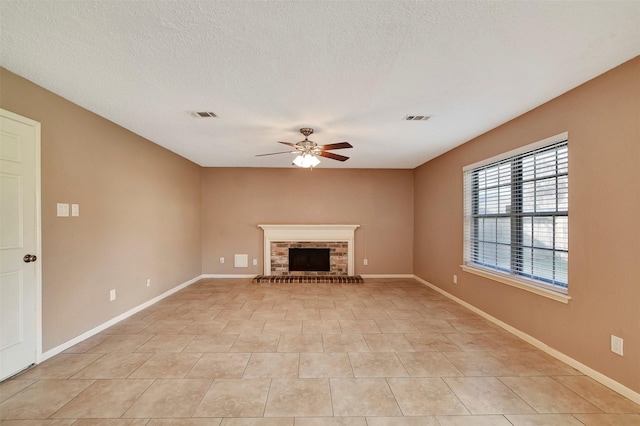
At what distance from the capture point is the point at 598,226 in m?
2.20

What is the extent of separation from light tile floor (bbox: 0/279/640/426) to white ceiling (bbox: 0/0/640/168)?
250cm

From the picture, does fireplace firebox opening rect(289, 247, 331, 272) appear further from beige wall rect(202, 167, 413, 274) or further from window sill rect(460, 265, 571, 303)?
window sill rect(460, 265, 571, 303)

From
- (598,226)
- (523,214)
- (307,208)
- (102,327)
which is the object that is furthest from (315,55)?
(307,208)

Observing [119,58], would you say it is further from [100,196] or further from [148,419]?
[148,419]

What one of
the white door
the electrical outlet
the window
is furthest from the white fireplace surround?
the electrical outlet

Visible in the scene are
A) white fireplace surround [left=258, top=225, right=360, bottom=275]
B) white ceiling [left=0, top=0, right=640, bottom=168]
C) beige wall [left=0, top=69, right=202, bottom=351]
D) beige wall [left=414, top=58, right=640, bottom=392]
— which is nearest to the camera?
white ceiling [left=0, top=0, right=640, bottom=168]

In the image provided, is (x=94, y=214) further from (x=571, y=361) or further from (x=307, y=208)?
(x=571, y=361)

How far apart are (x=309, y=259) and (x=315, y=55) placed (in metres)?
4.65

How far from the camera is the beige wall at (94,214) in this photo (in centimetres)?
249

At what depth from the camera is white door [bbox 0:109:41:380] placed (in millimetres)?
2148

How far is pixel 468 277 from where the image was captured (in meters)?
3.97

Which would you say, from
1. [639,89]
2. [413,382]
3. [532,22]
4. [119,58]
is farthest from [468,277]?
[119,58]

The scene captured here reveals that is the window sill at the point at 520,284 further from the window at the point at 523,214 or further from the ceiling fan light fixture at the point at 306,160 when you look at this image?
the ceiling fan light fixture at the point at 306,160

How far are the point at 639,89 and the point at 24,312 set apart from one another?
5.20 meters
